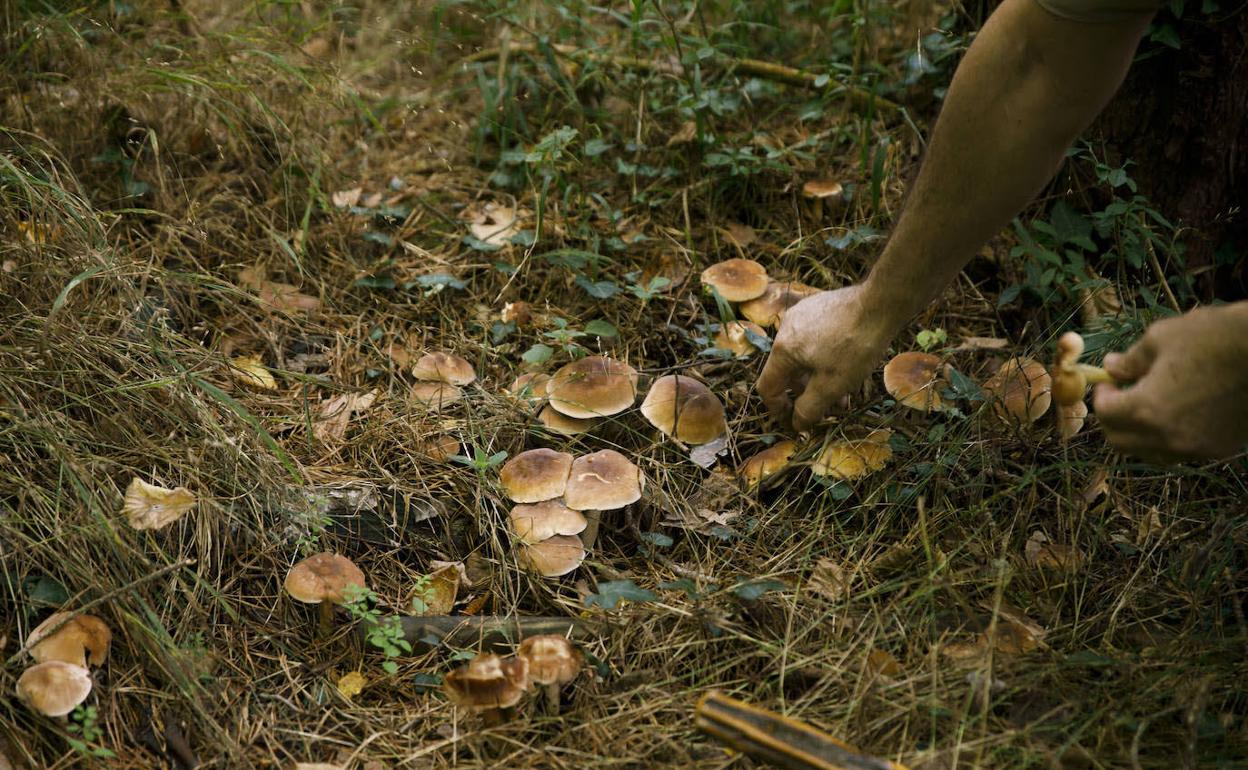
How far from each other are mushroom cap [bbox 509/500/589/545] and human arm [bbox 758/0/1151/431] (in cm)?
71

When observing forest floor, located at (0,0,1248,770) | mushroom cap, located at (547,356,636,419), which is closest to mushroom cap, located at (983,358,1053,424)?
forest floor, located at (0,0,1248,770)

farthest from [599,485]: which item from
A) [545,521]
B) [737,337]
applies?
[737,337]

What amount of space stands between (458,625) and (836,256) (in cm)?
189

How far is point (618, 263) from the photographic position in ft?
11.2

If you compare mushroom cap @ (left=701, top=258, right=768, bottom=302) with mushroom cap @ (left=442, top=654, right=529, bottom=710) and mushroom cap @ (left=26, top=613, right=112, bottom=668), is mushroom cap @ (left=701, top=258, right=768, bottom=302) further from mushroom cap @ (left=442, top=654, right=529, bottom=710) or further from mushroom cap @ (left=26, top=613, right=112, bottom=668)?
mushroom cap @ (left=26, top=613, right=112, bottom=668)

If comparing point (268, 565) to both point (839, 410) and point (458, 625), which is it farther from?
point (839, 410)

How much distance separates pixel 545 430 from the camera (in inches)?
110

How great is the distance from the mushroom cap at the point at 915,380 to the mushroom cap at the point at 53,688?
2.17m

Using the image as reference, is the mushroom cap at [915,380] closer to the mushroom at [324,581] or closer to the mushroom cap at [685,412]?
the mushroom cap at [685,412]

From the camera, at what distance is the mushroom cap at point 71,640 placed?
6.77 feet

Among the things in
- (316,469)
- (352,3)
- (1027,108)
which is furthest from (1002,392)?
(352,3)

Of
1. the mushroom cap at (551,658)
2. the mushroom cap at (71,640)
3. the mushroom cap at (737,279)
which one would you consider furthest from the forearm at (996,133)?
the mushroom cap at (71,640)

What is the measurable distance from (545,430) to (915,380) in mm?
1100

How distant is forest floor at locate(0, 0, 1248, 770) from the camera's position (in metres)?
2.13
